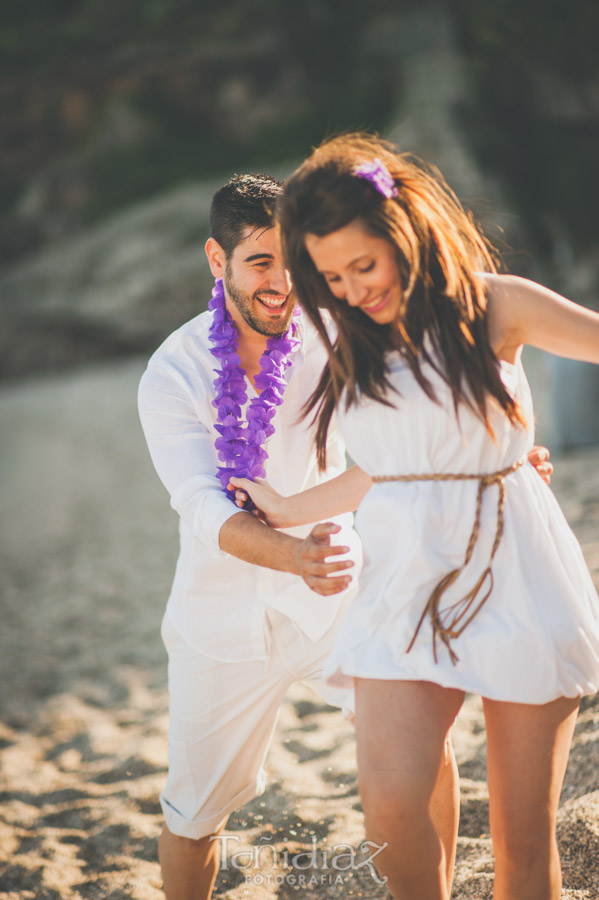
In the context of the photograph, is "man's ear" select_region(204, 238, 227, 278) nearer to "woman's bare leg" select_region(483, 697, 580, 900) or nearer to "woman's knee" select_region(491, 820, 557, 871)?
"woman's bare leg" select_region(483, 697, 580, 900)

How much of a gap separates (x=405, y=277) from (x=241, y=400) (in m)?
0.87

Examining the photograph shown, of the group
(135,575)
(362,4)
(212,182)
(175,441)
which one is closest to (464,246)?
(175,441)

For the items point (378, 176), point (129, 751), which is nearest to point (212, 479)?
point (378, 176)

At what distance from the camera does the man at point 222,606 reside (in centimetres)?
253

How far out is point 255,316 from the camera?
8.71ft

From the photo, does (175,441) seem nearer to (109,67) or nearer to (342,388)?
(342,388)

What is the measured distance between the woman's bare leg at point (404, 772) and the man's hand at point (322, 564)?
256 millimetres

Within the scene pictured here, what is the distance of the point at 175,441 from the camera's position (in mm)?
2537

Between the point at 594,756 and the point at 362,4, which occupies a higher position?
the point at 362,4

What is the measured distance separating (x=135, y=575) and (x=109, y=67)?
12166 mm

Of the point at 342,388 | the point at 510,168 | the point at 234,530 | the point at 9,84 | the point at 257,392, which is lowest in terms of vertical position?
the point at 234,530

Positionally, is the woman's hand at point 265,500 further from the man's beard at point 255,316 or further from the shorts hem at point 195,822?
the shorts hem at point 195,822

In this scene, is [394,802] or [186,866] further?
[186,866]

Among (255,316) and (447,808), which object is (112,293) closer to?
(255,316)
